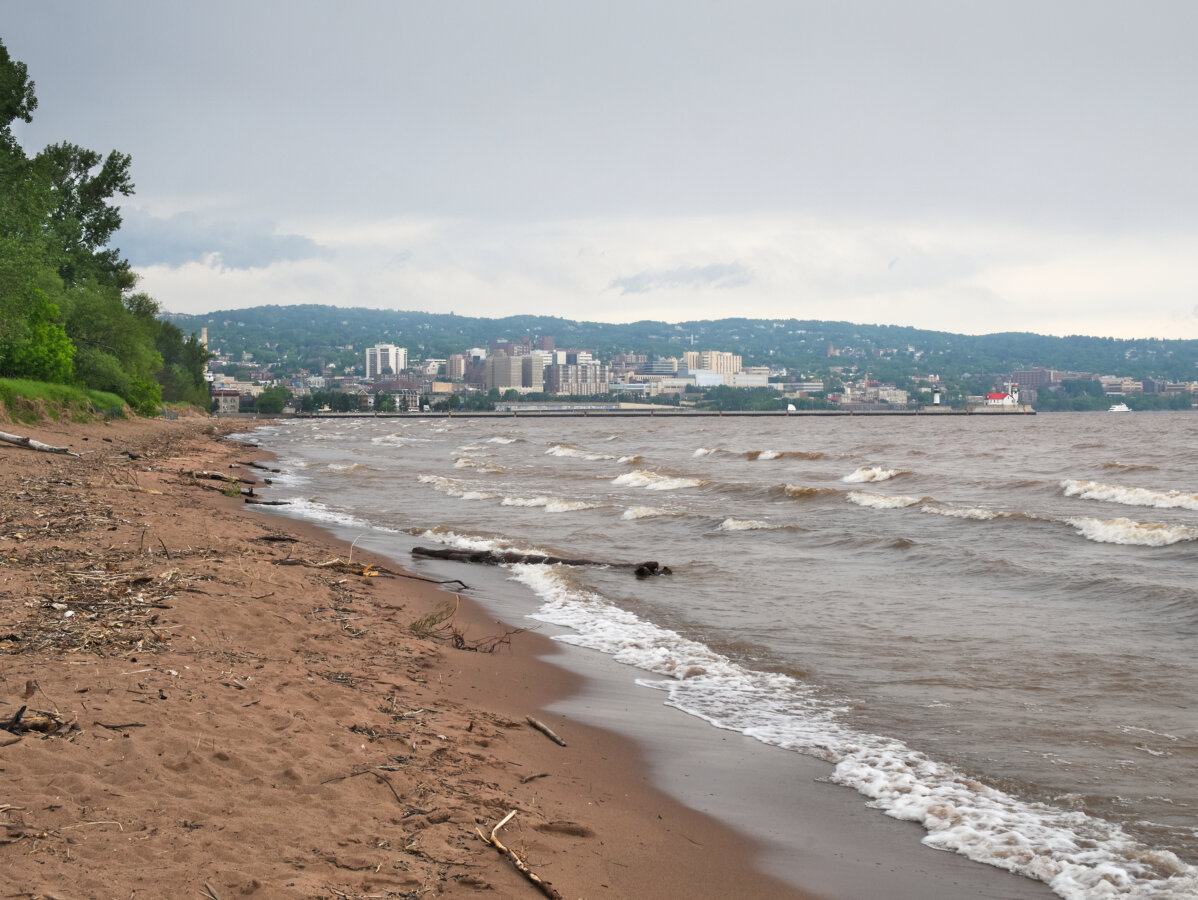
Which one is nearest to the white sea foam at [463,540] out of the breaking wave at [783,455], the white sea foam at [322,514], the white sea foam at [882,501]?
the white sea foam at [322,514]

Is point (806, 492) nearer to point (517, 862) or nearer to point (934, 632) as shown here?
point (934, 632)

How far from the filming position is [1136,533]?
60.7 ft

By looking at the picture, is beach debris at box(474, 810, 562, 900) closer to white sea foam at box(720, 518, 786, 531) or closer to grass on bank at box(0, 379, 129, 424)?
white sea foam at box(720, 518, 786, 531)

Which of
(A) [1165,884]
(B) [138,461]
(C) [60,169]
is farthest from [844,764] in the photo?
(C) [60,169]

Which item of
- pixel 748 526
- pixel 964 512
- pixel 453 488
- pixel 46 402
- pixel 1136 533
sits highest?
pixel 46 402

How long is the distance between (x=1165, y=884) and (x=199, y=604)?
7.60 metres

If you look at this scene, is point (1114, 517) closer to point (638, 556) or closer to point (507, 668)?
point (638, 556)

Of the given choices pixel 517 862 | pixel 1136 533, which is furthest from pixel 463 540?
pixel 517 862

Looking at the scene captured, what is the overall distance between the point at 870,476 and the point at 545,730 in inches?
1166

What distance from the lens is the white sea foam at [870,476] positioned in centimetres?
3397

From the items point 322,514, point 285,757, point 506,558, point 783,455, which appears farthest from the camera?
point 783,455

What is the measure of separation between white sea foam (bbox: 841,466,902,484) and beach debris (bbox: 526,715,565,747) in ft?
92.4

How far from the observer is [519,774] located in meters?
5.93

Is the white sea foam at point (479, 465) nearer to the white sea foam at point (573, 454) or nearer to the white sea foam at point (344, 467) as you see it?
the white sea foam at point (344, 467)
